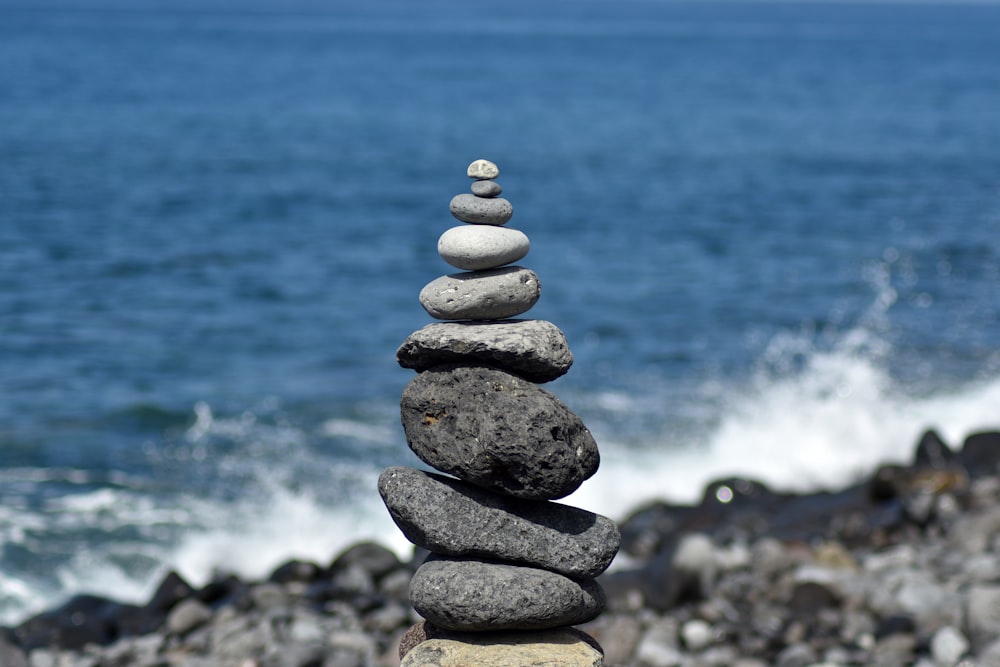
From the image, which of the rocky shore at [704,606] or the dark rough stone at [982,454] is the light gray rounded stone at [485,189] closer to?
the rocky shore at [704,606]

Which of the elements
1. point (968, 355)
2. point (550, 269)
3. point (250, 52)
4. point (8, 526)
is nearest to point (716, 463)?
point (968, 355)

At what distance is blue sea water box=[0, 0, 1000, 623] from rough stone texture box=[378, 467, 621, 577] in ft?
24.6

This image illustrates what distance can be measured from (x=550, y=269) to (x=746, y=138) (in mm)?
21759

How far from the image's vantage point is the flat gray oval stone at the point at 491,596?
607 cm

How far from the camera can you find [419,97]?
56469 mm

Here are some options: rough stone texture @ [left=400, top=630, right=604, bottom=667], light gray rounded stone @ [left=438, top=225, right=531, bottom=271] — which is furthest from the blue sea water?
light gray rounded stone @ [left=438, top=225, right=531, bottom=271]

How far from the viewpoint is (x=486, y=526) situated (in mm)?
6191

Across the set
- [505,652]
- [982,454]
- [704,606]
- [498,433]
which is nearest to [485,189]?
[498,433]

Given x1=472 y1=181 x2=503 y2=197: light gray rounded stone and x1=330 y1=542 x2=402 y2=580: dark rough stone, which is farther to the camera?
x1=330 y1=542 x2=402 y2=580: dark rough stone

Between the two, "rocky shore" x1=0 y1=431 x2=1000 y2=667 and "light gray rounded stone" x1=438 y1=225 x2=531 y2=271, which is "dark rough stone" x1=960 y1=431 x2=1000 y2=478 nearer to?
"rocky shore" x1=0 y1=431 x2=1000 y2=667

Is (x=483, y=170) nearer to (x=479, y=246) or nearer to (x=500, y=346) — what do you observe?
(x=479, y=246)

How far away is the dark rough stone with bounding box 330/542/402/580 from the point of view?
1193 centimetres

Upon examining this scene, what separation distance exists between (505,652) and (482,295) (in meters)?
1.87

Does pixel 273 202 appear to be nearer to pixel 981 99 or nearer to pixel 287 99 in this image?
pixel 287 99
